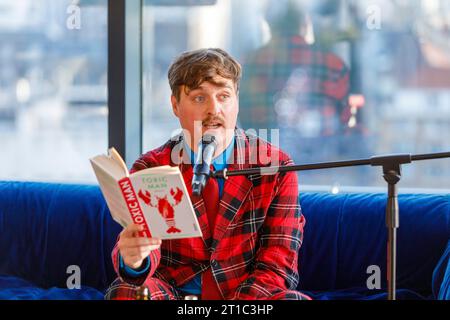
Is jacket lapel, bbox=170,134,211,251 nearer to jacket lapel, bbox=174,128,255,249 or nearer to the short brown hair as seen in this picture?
jacket lapel, bbox=174,128,255,249

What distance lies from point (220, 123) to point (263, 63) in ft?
4.62

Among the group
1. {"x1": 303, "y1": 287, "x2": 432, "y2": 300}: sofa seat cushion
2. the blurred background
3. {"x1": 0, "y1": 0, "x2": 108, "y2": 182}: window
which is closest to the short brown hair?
{"x1": 303, "y1": 287, "x2": 432, "y2": 300}: sofa seat cushion

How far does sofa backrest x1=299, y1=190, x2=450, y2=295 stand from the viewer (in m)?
2.50

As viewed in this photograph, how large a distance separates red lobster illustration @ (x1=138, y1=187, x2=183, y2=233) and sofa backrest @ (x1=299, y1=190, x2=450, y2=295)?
1136 mm

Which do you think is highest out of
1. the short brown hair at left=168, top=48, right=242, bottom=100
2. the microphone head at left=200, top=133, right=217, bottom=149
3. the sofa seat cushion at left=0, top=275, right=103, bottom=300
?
the short brown hair at left=168, top=48, right=242, bottom=100

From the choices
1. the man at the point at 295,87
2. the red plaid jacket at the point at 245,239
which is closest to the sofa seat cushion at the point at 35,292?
the red plaid jacket at the point at 245,239

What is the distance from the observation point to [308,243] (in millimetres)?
2641

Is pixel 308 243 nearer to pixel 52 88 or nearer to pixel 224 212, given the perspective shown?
pixel 224 212

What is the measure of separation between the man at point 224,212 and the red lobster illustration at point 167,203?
337 millimetres

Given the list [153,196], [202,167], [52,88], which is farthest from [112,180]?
[52,88]

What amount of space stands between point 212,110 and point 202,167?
423 millimetres

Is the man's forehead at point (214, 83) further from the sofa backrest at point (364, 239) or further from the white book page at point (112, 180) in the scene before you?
the sofa backrest at point (364, 239)

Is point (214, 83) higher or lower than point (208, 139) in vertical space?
higher

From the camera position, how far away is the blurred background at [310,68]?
3.20m
